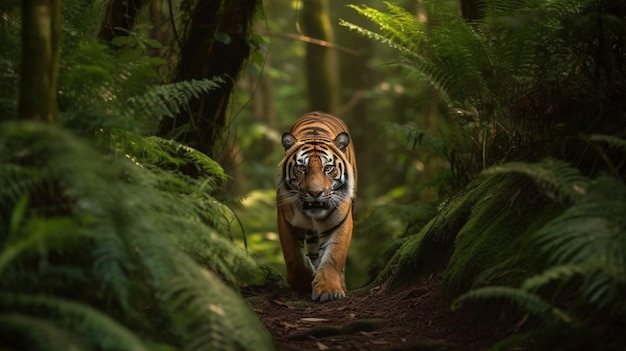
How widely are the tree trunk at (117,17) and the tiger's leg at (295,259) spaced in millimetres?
2338

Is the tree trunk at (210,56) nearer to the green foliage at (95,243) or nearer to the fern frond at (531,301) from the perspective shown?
the green foliage at (95,243)

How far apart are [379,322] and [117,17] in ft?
12.2

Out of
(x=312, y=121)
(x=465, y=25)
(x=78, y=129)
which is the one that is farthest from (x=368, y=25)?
(x=78, y=129)

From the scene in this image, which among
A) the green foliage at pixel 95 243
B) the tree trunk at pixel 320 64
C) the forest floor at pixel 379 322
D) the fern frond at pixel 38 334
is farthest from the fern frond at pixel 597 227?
the tree trunk at pixel 320 64

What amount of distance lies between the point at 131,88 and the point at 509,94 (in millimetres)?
3007

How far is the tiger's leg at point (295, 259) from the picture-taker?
709 centimetres

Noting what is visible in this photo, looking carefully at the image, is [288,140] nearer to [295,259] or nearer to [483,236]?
[295,259]

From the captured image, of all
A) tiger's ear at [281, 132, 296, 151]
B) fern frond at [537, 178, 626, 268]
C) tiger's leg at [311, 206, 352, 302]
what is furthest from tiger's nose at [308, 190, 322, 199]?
fern frond at [537, 178, 626, 268]

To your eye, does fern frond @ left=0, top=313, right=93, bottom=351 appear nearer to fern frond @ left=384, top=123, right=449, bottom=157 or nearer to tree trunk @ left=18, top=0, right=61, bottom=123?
tree trunk @ left=18, top=0, right=61, bottom=123

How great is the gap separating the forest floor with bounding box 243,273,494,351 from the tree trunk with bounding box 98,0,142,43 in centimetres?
265

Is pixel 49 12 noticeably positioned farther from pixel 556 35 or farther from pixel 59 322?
pixel 556 35

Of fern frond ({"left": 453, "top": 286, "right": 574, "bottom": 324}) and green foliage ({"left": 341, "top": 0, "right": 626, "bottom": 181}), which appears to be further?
green foliage ({"left": 341, "top": 0, "right": 626, "bottom": 181})

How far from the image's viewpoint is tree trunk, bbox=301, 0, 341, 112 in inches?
561

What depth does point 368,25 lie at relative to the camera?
20812 millimetres
